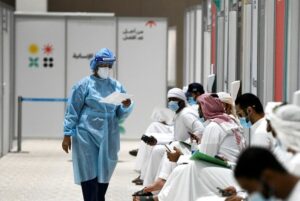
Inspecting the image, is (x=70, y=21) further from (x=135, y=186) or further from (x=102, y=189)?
(x=102, y=189)

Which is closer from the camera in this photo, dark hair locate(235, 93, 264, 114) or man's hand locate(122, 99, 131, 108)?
dark hair locate(235, 93, 264, 114)

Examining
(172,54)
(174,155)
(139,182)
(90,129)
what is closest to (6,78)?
(139,182)

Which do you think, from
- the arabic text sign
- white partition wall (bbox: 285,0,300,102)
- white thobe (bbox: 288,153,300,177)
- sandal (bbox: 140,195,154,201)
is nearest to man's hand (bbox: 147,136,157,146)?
sandal (bbox: 140,195,154,201)

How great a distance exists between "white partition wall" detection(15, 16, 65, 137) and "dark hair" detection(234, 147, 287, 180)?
1401 centimetres

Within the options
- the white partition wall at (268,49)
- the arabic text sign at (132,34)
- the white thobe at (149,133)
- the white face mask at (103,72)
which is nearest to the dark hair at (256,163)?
the white face mask at (103,72)

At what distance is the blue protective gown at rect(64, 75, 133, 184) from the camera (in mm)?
7543

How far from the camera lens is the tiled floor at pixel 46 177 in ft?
31.0

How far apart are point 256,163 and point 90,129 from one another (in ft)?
15.6

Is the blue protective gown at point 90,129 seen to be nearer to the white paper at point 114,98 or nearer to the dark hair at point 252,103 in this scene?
the white paper at point 114,98

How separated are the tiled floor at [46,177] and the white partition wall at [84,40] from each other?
6.58 feet

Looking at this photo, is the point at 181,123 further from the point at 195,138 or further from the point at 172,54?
the point at 172,54

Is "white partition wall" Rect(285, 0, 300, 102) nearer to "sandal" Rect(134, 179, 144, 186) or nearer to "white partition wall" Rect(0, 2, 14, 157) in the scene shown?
"sandal" Rect(134, 179, 144, 186)

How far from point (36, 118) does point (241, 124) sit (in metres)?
9.97

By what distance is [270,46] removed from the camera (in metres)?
7.94
